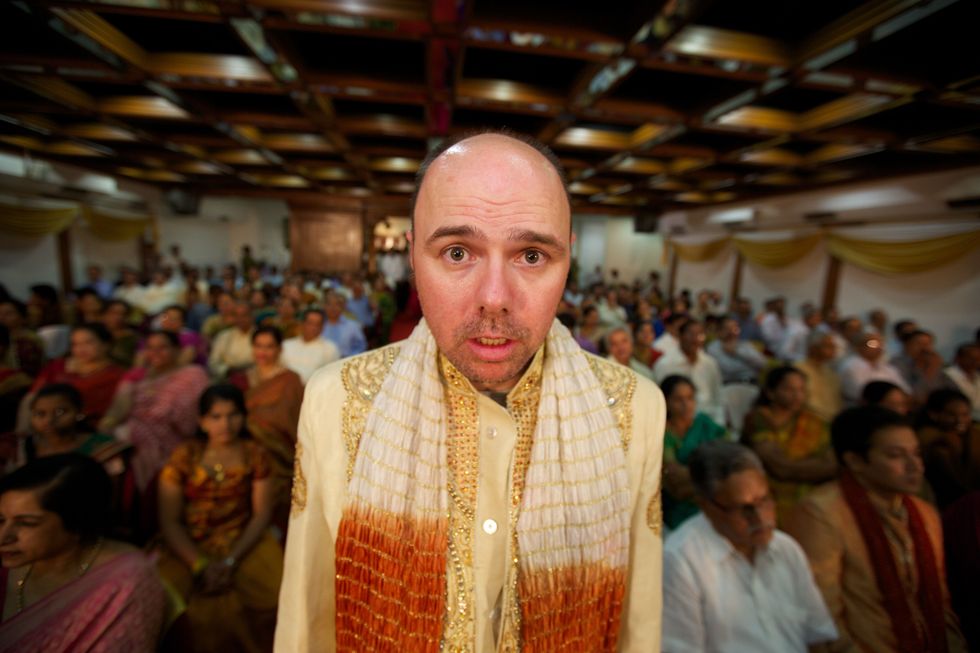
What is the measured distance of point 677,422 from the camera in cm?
293

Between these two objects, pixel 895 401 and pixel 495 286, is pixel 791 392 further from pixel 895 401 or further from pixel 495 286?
pixel 495 286

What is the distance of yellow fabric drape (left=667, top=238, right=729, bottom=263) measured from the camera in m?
11.2

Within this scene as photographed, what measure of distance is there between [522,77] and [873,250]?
6798 mm

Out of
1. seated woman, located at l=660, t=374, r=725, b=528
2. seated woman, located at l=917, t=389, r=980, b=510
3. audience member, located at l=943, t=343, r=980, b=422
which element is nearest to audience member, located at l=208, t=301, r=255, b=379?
seated woman, located at l=660, t=374, r=725, b=528

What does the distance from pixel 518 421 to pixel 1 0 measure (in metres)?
4.81

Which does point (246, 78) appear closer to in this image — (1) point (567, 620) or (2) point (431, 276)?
(2) point (431, 276)

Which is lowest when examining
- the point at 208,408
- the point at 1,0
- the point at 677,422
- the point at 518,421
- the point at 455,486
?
the point at 677,422

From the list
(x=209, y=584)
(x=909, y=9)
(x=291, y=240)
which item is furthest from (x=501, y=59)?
(x=291, y=240)

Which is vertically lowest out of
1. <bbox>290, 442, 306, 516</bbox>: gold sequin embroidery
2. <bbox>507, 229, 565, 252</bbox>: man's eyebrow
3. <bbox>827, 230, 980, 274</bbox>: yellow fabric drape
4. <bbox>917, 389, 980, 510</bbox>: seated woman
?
<bbox>917, 389, 980, 510</bbox>: seated woman

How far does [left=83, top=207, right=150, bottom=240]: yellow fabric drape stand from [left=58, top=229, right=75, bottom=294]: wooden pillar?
0.51 metres

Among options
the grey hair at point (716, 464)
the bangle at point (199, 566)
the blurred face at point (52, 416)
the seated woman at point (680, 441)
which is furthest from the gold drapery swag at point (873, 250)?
the blurred face at point (52, 416)

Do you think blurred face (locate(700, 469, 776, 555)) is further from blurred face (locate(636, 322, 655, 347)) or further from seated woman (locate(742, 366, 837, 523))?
blurred face (locate(636, 322, 655, 347))

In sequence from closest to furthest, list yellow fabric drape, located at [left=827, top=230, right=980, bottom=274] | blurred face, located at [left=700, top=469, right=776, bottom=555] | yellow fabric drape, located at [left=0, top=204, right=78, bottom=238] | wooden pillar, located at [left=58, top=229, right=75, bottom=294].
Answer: blurred face, located at [left=700, top=469, right=776, bottom=555], yellow fabric drape, located at [left=827, top=230, right=980, bottom=274], yellow fabric drape, located at [left=0, top=204, right=78, bottom=238], wooden pillar, located at [left=58, top=229, right=75, bottom=294]

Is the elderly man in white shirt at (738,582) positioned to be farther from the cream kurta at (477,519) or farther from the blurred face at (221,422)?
the blurred face at (221,422)
